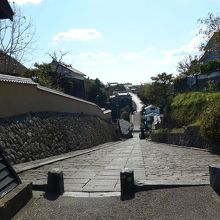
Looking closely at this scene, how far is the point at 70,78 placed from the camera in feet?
164

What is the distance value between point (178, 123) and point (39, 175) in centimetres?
1564

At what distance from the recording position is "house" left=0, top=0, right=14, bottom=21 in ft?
27.0

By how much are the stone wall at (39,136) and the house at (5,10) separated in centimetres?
390

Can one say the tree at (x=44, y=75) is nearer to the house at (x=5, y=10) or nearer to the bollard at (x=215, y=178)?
the house at (x=5, y=10)

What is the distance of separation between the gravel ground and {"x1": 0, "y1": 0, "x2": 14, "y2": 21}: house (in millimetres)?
4011

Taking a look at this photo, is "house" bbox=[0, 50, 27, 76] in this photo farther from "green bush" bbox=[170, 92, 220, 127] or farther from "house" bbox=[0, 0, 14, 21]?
"house" bbox=[0, 0, 14, 21]

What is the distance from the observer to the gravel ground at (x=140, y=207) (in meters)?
6.09

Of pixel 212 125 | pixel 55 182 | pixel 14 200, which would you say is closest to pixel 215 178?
pixel 55 182

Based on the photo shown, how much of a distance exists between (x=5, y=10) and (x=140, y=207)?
4964mm

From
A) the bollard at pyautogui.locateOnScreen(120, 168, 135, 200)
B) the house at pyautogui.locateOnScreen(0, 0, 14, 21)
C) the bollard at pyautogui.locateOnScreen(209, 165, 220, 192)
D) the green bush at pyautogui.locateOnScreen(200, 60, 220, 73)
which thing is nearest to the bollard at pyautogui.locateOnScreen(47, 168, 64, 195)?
the bollard at pyautogui.locateOnScreen(120, 168, 135, 200)

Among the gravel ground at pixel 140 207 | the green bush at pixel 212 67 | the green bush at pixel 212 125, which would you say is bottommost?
the gravel ground at pixel 140 207

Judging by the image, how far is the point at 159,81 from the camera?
5853 cm

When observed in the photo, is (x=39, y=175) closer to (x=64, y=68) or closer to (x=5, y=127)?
(x=5, y=127)

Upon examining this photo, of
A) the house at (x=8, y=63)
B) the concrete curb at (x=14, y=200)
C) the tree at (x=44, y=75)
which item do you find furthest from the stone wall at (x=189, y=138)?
the house at (x=8, y=63)
